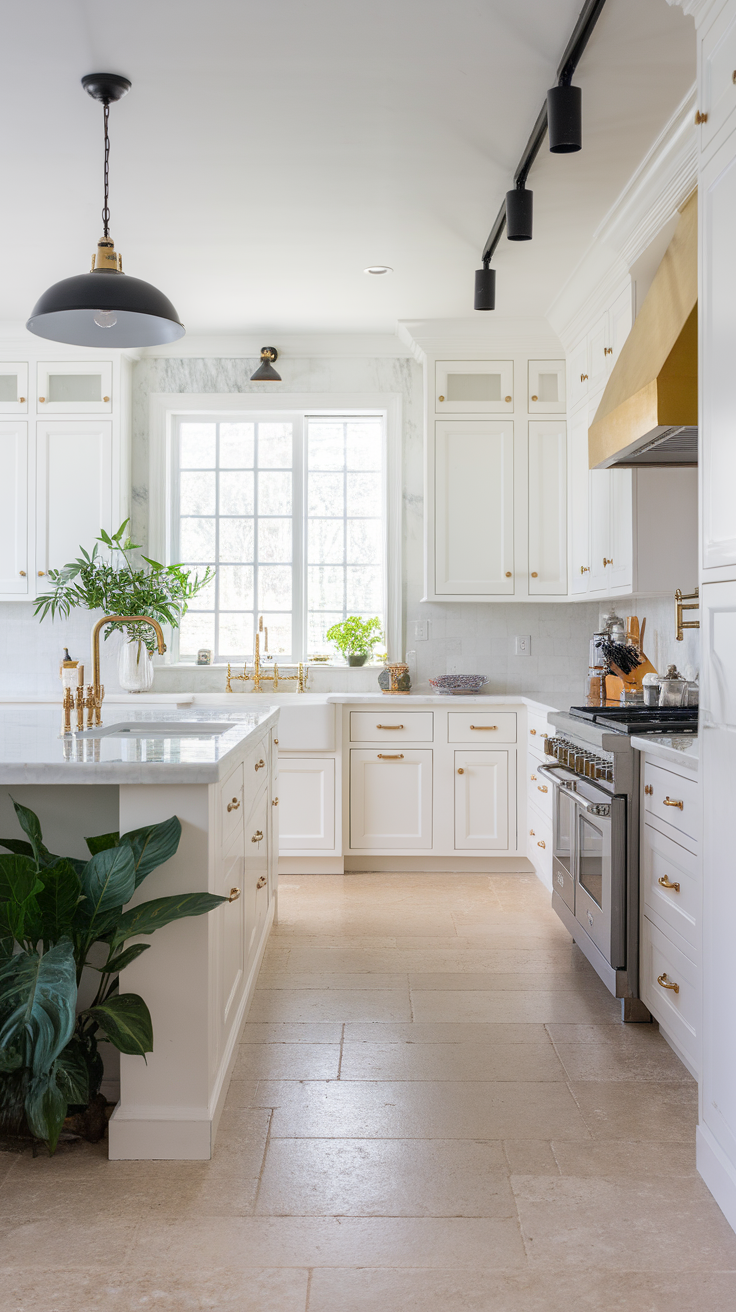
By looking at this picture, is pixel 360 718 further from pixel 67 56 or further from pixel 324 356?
pixel 67 56

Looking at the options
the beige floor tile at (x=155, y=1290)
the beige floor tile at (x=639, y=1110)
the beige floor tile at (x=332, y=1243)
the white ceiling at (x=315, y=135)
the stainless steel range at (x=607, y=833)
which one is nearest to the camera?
the beige floor tile at (x=155, y=1290)

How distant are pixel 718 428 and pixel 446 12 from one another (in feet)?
4.58

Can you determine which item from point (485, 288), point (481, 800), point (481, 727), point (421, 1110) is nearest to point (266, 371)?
point (485, 288)

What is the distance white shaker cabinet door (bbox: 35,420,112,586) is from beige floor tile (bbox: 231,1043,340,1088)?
124 inches

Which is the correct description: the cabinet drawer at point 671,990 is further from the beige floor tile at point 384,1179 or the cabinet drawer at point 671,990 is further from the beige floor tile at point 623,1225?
the beige floor tile at point 384,1179

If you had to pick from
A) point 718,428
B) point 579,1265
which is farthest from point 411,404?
point 579,1265

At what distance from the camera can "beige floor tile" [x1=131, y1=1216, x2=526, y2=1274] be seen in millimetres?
1812

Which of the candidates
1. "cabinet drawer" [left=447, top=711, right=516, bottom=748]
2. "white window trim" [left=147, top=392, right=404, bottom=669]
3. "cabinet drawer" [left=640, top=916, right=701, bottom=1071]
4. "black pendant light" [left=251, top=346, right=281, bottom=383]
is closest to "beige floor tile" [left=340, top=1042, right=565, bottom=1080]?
"cabinet drawer" [left=640, top=916, right=701, bottom=1071]

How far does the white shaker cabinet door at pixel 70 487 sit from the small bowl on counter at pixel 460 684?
76.6 inches

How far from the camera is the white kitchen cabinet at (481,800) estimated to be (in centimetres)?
485

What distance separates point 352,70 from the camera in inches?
109

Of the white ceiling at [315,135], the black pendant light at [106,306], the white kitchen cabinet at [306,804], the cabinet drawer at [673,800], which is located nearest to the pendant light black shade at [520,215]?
the white ceiling at [315,135]

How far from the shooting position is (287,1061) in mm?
2689

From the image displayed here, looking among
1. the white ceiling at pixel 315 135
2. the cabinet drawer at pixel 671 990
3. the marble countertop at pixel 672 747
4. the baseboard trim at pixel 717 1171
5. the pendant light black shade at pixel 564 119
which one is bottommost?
the baseboard trim at pixel 717 1171
